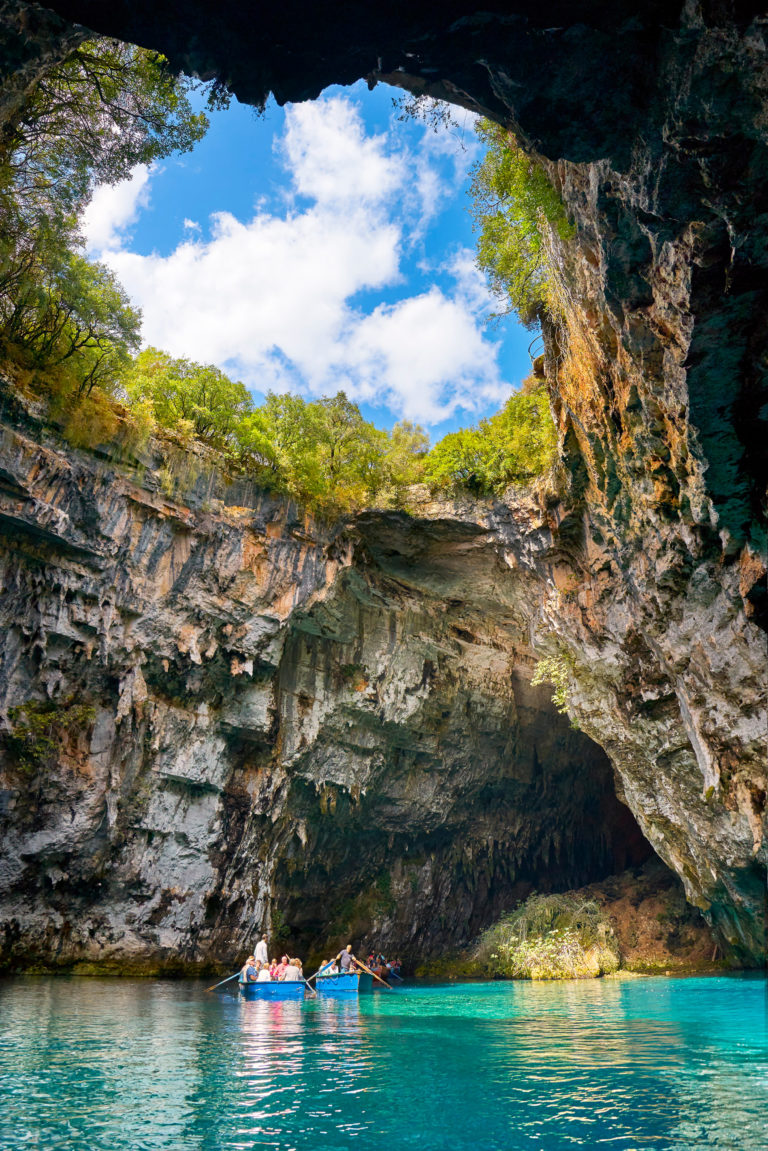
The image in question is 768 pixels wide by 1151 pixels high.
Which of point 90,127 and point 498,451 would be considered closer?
point 90,127

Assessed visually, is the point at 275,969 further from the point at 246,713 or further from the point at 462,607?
the point at 462,607

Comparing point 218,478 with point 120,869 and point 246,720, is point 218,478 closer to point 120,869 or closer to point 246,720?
point 246,720

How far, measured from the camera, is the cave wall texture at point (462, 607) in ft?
22.5

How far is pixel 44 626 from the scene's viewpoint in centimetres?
1941

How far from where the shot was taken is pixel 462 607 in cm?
2725

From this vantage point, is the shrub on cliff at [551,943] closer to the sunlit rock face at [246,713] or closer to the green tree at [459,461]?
the sunlit rock face at [246,713]

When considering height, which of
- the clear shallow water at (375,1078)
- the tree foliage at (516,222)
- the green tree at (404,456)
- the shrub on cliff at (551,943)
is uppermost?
the green tree at (404,456)

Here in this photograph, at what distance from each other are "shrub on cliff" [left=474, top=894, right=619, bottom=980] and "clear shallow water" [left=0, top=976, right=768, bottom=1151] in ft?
43.2

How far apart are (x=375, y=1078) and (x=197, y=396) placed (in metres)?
20.3

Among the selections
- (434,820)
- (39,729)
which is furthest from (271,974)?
(434,820)

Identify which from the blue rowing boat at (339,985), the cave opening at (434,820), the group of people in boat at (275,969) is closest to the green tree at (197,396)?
the cave opening at (434,820)

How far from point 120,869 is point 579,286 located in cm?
1965

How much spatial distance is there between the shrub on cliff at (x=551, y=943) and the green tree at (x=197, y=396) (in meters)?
21.7

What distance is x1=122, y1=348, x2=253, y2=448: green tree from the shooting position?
22.8 meters
